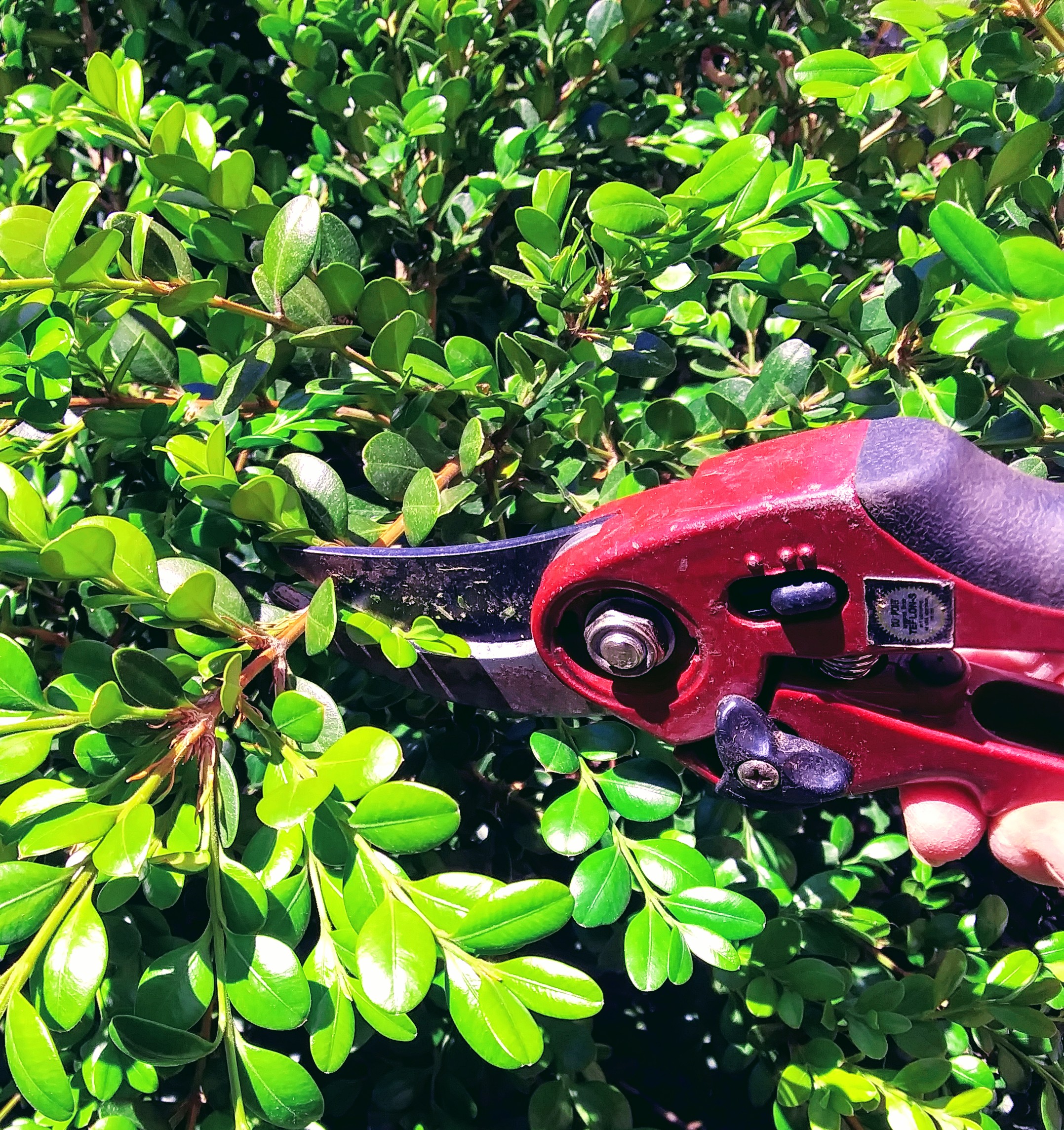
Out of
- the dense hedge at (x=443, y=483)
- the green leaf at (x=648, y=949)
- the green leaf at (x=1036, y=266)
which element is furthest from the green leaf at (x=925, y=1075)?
the green leaf at (x=1036, y=266)

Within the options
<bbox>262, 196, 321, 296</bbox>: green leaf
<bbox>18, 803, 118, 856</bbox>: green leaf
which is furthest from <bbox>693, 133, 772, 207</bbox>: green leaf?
<bbox>18, 803, 118, 856</bbox>: green leaf

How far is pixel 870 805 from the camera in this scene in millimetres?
1769

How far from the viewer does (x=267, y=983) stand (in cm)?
78

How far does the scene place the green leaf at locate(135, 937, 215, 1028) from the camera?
0.80 m

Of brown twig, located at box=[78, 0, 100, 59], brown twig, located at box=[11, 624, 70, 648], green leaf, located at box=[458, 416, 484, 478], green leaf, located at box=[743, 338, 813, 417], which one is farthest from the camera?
brown twig, located at box=[78, 0, 100, 59]

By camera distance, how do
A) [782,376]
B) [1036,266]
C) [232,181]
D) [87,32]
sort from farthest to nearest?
1. [87,32]
2. [782,376]
3. [232,181]
4. [1036,266]

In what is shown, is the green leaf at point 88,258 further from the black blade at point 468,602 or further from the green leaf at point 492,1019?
the green leaf at point 492,1019

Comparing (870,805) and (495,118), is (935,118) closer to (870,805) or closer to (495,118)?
(495,118)

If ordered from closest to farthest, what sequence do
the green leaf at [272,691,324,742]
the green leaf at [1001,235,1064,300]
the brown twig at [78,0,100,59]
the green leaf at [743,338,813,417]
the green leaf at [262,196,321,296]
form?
the green leaf at [1001,235,1064,300] < the green leaf at [272,691,324,742] < the green leaf at [262,196,321,296] < the green leaf at [743,338,813,417] < the brown twig at [78,0,100,59]

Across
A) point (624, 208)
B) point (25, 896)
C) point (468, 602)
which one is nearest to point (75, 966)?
point (25, 896)

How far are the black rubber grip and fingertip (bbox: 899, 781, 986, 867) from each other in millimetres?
276

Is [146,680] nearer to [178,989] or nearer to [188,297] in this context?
[178,989]

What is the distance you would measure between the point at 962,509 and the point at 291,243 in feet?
2.26

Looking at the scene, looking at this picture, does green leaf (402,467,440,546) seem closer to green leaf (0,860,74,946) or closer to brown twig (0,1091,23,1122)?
green leaf (0,860,74,946)
